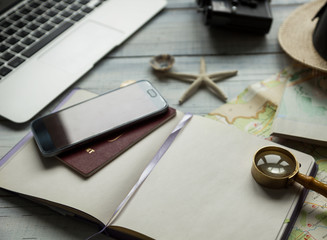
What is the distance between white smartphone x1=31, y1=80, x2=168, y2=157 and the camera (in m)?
0.68

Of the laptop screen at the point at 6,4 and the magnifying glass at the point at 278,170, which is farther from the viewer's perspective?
the laptop screen at the point at 6,4

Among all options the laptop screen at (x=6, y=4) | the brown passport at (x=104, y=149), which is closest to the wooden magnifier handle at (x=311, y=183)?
the brown passport at (x=104, y=149)

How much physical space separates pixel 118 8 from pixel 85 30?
14 centimetres

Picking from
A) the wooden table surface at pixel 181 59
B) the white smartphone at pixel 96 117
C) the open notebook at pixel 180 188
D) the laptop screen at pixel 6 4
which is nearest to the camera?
the open notebook at pixel 180 188

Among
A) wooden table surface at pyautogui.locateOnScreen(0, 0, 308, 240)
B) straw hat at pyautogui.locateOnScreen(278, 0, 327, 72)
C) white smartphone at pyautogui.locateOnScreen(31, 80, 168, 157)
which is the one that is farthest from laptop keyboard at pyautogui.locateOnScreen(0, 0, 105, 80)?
straw hat at pyautogui.locateOnScreen(278, 0, 327, 72)

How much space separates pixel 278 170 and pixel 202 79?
0.33 m

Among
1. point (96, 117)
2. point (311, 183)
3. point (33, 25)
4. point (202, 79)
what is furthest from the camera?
point (33, 25)

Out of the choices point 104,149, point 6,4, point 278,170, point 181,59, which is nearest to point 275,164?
point 278,170

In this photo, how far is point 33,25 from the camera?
0.99m

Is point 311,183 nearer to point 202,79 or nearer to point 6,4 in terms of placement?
point 202,79

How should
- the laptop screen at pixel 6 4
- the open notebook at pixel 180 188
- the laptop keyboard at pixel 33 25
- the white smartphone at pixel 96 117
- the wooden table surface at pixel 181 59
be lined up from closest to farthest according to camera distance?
1. the open notebook at pixel 180 188
2. the white smartphone at pixel 96 117
3. the wooden table surface at pixel 181 59
4. the laptop keyboard at pixel 33 25
5. the laptop screen at pixel 6 4

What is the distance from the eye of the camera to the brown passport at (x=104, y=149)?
66cm

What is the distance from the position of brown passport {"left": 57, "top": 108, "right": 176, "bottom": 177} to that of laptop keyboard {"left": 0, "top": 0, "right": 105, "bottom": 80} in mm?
341

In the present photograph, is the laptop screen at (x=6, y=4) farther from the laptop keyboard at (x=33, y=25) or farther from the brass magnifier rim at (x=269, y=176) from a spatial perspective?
the brass magnifier rim at (x=269, y=176)
